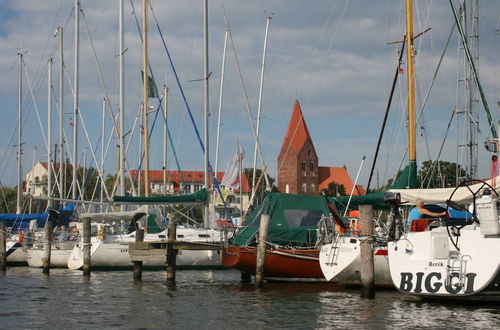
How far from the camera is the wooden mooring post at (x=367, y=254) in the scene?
73.7 ft

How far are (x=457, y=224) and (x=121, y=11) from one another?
26.4 m

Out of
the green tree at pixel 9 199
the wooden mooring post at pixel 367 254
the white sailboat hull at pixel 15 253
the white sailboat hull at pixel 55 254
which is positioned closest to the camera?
the wooden mooring post at pixel 367 254

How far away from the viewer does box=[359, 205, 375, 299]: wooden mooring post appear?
22.5 meters

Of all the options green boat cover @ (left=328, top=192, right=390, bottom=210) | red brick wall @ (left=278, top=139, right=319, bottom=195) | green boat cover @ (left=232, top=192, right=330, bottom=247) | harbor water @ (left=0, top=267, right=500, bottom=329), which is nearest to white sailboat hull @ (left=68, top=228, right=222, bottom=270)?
harbor water @ (left=0, top=267, right=500, bottom=329)

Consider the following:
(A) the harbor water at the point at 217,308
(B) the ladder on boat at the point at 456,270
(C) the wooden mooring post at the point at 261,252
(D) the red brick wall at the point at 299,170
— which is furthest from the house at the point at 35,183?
(D) the red brick wall at the point at 299,170

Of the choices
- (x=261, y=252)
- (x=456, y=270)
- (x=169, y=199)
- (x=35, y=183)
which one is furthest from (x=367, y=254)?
(x=35, y=183)

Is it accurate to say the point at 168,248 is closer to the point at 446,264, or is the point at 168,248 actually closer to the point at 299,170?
the point at 446,264

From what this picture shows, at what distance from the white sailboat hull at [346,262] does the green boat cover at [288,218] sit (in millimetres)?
2856

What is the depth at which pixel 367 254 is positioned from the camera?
73.8 feet

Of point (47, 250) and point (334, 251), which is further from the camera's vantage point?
point (47, 250)

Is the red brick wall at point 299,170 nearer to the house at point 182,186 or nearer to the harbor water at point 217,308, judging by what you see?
the house at point 182,186

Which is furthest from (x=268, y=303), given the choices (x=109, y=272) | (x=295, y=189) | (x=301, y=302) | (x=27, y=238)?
(x=295, y=189)

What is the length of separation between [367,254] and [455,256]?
267 centimetres

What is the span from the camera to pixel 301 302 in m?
23.4
